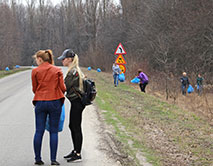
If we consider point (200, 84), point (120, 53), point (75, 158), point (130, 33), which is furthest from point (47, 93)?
point (130, 33)

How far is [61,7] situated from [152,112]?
81.2m

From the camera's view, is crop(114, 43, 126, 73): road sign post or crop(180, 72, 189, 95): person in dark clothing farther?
crop(114, 43, 126, 73): road sign post

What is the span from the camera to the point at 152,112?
39.8 ft

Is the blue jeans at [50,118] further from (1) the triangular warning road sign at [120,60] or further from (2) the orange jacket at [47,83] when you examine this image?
(1) the triangular warning road sign at [120,60]

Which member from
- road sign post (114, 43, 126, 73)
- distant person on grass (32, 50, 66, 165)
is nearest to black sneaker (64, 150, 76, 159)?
distant person on grass (32, 50, 66, 165)

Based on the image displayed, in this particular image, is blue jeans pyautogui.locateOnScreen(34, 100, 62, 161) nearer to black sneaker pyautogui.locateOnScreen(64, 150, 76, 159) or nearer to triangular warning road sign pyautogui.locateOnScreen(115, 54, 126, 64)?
black sneaker pyautogui.locateOnScreen(64, 150, 76, 159)

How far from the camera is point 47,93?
5.23 meters

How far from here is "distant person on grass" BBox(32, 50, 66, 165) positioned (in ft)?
17.1

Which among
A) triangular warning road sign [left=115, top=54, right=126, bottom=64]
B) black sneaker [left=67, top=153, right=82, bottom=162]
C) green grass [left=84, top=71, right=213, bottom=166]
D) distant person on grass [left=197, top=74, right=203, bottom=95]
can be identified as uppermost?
triangular warning road sign [left=115, top=54, right=126, bottom=64]

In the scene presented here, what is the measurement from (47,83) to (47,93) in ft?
0.51

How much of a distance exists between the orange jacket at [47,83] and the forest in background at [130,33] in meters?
14.3

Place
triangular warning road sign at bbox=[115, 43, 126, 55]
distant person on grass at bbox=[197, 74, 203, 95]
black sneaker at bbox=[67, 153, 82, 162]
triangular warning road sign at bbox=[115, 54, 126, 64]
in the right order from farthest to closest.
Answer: triangular warning road sign at bbox=[115, 54, 126, 64] < triangular warning road sign at bbox=[115, 43, 126, 55] < distant person on grass at bbox=[197, 74, 203, 95] < black sneaker at bbox=[67, 153, 82, 162]

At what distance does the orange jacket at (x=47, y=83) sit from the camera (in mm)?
5230

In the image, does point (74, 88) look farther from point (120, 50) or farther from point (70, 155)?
point (120, 50)
